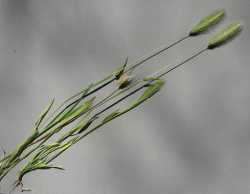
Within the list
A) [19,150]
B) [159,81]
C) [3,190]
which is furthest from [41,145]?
[3,190]

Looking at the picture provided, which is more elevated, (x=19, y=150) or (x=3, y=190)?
(x=3, y=190)

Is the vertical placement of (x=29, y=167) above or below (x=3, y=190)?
below

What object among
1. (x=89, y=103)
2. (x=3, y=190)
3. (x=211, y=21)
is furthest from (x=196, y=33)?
(x=3, y=190)

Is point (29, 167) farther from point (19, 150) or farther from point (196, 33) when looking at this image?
point (196, 33)

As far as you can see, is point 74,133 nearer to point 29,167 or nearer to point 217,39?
point 29,167

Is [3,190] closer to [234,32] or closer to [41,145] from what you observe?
[41,145]

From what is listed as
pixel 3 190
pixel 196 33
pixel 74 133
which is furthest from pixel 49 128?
pixel 3 190

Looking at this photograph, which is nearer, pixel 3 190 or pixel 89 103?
pixel 89 103

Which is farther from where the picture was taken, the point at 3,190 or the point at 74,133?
the point at 3,190
